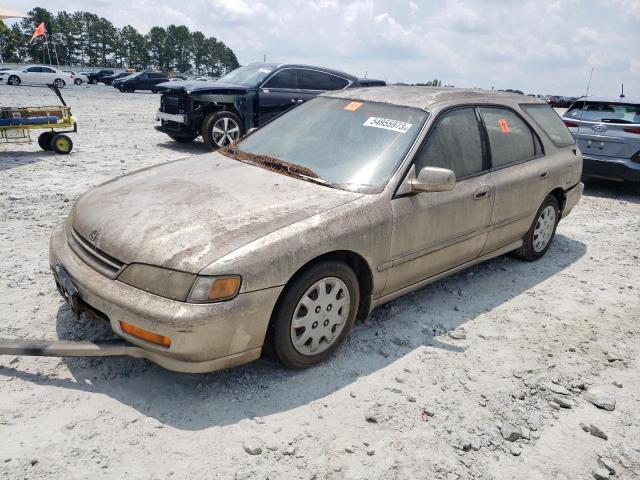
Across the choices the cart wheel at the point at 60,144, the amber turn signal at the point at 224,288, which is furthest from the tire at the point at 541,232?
the cart wheel at the point at 60,144

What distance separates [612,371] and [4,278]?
4411 millimetres

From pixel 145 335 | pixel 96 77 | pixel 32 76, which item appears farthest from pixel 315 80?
pixel 96 77

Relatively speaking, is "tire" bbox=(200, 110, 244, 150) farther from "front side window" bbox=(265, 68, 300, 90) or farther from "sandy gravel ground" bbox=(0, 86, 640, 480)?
"sandy gravel ground" bbox=(0, 86, 640, 480)

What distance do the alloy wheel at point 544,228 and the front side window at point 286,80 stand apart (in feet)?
21.0

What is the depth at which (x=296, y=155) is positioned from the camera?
3.62 metres

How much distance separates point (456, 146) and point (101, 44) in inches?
4389

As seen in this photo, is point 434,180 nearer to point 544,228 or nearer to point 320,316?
point 320,316

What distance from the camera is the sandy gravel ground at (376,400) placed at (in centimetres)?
235

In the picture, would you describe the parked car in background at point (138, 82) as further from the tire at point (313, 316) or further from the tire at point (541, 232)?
the tire at point (313, 316)

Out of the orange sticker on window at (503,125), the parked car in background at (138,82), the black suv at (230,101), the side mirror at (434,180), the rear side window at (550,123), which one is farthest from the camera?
the parked car in background at (138,82)

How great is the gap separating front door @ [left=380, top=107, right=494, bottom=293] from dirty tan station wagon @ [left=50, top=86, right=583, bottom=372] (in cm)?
1

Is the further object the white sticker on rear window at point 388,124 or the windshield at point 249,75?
the windshield at point 249,75

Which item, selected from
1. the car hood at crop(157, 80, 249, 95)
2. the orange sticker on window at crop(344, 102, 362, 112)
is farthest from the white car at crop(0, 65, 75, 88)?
the orange sticker on window at crop(344, 102, 362, 112)

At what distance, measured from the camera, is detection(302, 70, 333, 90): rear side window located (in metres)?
10.1
